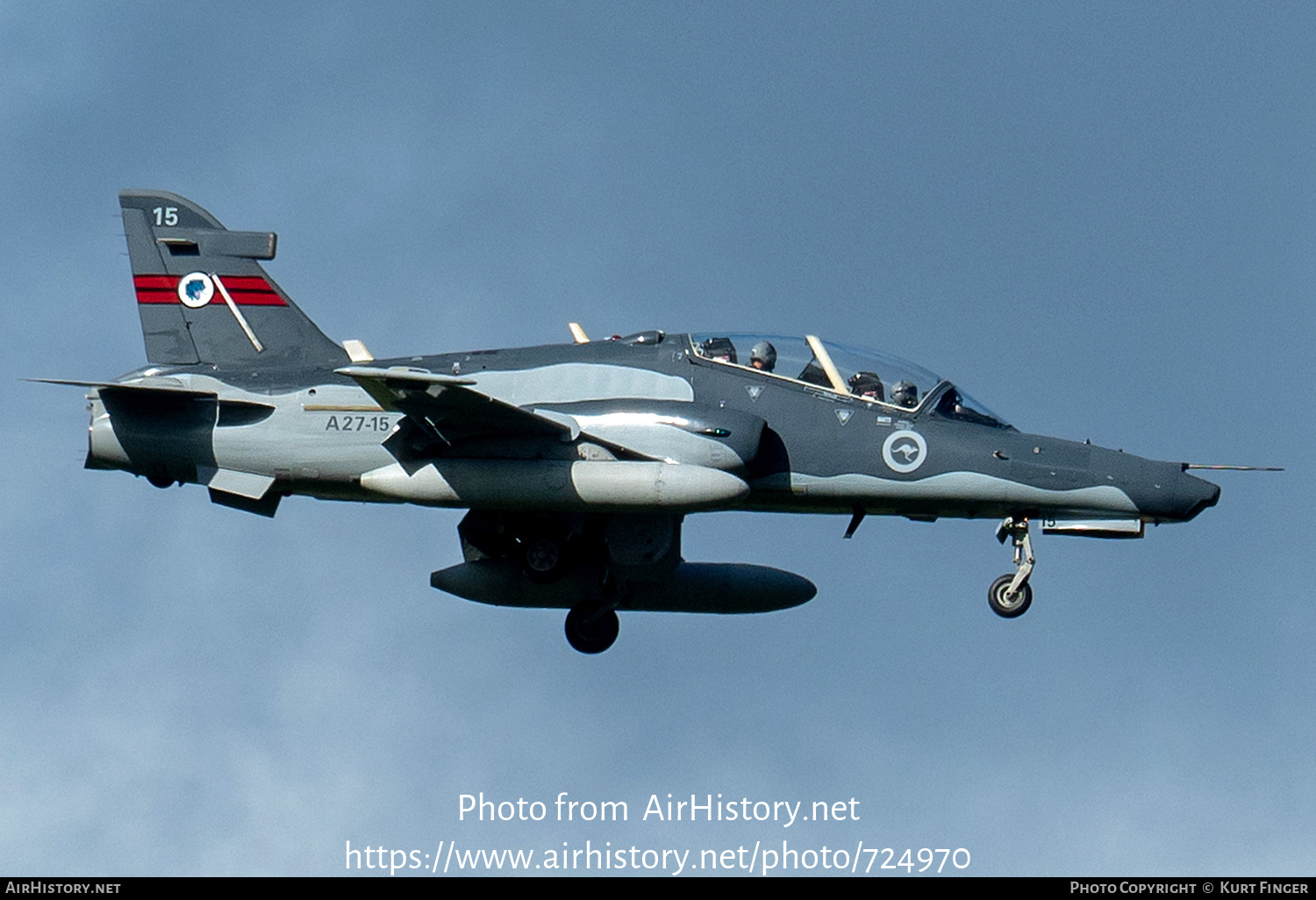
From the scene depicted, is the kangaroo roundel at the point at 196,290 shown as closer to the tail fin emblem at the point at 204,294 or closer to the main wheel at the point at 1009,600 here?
the tail fin emblem at the point at 204,294

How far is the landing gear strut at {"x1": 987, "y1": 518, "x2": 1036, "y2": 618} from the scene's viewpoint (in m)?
21.1

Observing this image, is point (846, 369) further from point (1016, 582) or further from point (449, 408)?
point (449, 408)

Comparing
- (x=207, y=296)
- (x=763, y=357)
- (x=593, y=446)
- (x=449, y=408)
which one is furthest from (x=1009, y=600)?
(x=207, y=296)

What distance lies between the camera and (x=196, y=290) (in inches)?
933

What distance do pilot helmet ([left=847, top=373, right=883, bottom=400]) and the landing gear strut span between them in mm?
2112

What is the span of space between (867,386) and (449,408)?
16.0 feet

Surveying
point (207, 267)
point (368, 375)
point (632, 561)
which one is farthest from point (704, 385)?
point (207, 267)

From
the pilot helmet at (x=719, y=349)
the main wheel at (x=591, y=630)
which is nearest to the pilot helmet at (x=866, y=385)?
the pilot helmet at (x=719, y=349)

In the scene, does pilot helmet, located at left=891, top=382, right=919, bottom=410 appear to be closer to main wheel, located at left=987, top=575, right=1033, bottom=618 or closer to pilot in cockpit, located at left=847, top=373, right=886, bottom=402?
pilot in cockpit, located at left=847, top=373, right=886, bottom=402

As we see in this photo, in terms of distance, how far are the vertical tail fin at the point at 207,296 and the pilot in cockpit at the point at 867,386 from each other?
6.54 metres

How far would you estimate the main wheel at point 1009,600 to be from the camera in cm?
2111

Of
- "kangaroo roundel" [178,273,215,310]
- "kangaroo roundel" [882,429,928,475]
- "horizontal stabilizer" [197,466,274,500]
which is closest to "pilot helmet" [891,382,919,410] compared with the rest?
"kangaroo roundel" [882,429,928,475]
